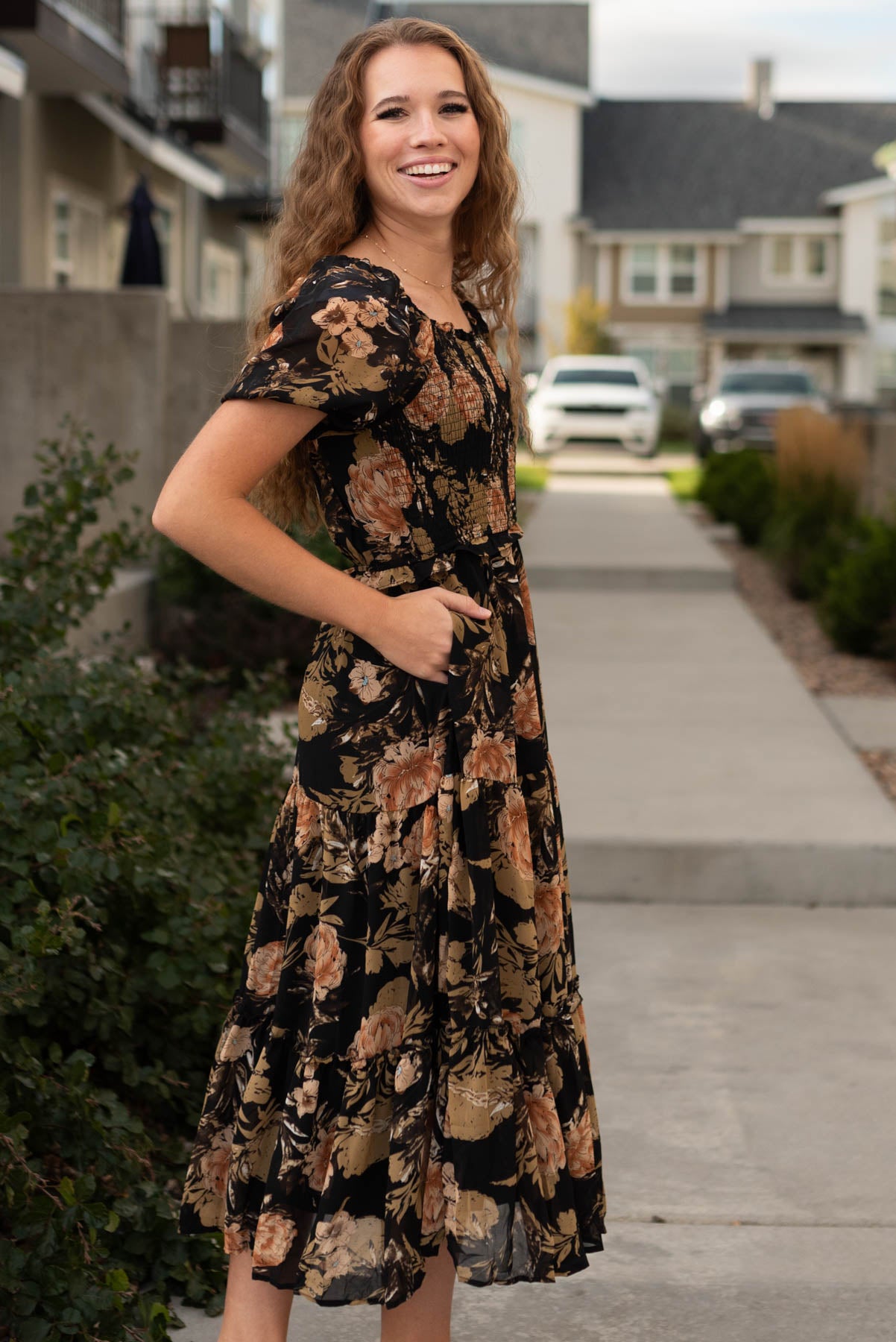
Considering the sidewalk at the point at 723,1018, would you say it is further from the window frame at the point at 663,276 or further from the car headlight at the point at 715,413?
the window frame at the point at 663,276

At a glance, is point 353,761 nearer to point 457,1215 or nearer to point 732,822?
point 457,1215

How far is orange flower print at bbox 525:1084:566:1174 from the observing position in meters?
2.15

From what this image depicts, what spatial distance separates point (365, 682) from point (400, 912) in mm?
292

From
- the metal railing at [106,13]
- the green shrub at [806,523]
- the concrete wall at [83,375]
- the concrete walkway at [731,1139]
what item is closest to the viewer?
the concrete walkway at [731,1139]

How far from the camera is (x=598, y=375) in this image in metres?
31.1

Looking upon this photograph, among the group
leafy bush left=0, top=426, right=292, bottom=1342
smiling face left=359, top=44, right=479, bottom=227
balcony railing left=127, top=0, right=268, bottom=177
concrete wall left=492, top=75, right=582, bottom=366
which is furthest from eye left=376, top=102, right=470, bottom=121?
concrete wall left=492, top=75, right=582, bottom=366

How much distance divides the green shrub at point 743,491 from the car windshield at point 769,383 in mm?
12908

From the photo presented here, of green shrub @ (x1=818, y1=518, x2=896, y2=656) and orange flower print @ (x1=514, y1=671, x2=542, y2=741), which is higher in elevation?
orange flower print @ (x1=514, y1=671, x2=542, y2=741)

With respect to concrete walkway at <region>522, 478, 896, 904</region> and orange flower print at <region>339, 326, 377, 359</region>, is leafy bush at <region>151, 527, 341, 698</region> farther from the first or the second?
orange flower print at <region>339, 326, 377, 359</region>

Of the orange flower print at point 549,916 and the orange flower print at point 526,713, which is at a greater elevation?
the orange flower print at point 526,713

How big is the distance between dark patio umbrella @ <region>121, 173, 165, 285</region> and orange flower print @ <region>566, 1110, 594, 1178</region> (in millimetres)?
12725

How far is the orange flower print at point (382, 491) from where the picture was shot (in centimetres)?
206

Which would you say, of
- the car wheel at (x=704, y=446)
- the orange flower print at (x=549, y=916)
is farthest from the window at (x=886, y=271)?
the orange flower print at (x=549, y=916)

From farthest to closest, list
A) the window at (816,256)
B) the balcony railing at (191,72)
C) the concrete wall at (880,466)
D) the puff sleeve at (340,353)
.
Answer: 1. the window at (816,256)
2. the balcony railing at (191,72)
3. the concrete wall at (880,466)
4. the puff sleeve at (340,353)
